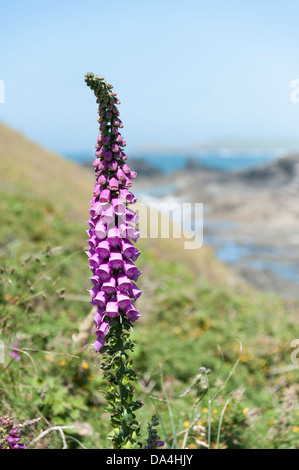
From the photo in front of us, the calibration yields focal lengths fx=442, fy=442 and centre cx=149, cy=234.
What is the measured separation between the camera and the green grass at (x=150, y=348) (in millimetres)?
4043

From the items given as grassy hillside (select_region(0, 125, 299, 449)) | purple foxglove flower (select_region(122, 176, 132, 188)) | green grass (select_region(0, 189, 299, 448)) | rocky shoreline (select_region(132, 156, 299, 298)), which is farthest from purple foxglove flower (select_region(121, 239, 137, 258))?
rocky shoreline (select_region(132, 156, 299, 298))

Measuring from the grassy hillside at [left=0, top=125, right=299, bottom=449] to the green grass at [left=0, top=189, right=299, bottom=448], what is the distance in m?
0.02

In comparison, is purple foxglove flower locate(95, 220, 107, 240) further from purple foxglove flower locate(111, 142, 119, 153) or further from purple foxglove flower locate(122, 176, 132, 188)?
purple foxglove flower locate(111, 142, 119, 153)

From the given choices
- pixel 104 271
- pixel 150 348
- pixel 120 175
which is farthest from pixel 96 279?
pixel 150 348

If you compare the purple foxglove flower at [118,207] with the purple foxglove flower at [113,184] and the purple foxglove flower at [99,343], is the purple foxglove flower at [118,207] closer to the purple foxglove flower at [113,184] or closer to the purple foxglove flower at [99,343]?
the purple foxglove flower at [113,184]

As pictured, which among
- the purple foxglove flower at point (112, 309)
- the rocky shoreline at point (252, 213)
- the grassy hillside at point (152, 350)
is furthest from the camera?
the rocky shoreline at point (252, 213)

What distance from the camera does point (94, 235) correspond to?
8.73 ft

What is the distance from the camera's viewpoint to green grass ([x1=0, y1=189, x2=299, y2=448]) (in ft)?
13.3

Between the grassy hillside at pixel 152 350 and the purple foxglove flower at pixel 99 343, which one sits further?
the grassy hillside at pixel 152 350

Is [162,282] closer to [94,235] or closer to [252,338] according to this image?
[252,338]

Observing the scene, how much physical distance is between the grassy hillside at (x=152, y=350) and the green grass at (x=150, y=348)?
2 cm

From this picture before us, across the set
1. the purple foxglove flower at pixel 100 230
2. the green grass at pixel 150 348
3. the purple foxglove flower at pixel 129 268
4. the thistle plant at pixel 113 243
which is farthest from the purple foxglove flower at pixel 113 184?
the green grass at pixel 150 348

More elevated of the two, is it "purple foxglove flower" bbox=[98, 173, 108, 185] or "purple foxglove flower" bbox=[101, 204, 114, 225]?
"purple foxglove flower" bbox=[98, 173, 108, 185]

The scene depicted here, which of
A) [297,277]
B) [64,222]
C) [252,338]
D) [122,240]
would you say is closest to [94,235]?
[122,240]
